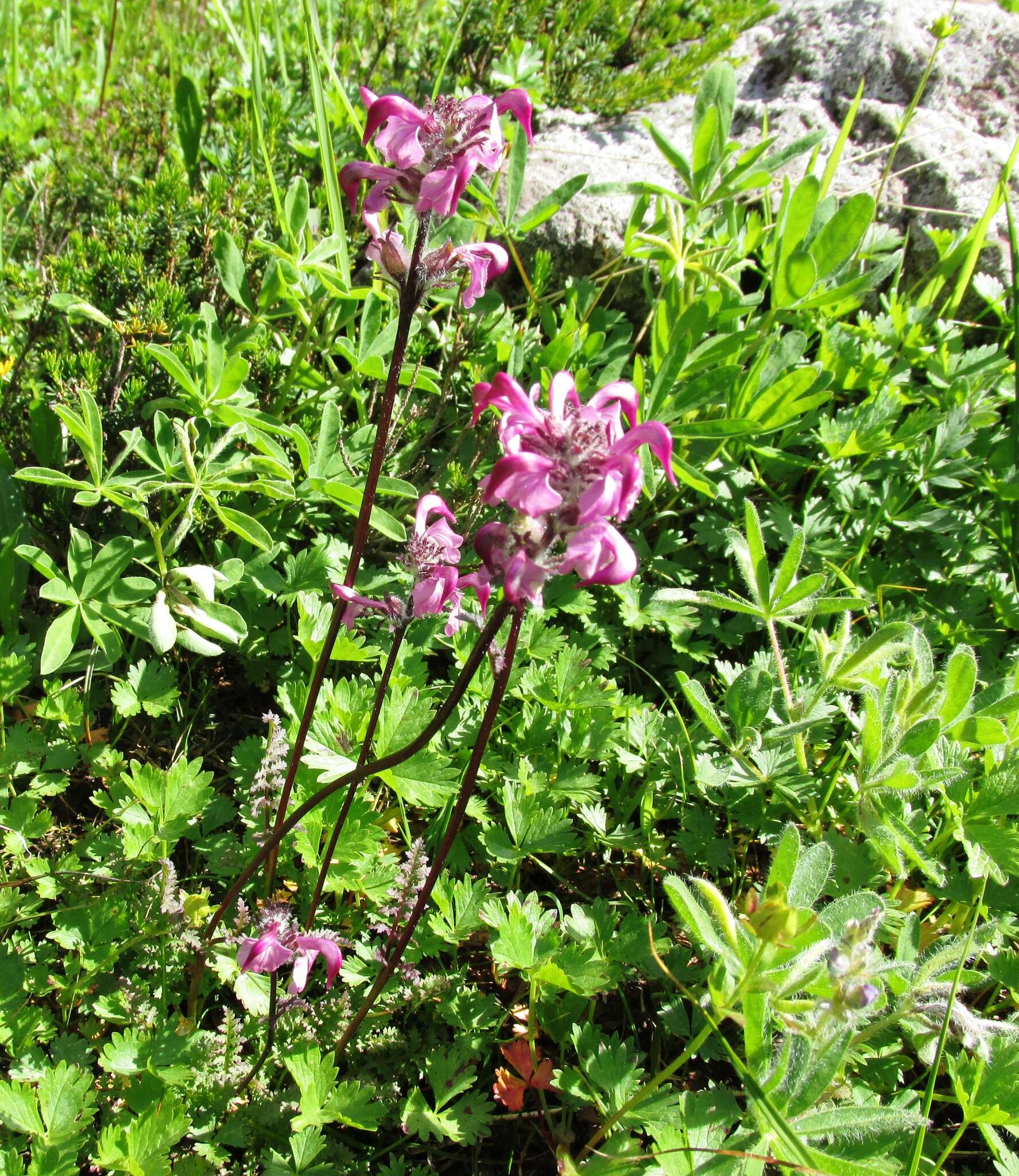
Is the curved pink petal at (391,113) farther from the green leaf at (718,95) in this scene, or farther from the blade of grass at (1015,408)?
the blade of grass at (1015,408)

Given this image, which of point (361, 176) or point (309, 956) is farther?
point (309, 956)

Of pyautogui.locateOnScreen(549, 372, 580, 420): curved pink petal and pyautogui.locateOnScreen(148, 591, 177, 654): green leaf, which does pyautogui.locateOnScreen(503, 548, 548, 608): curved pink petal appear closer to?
pyautogui.locateOnScreen(549, 372, 580, 420): curved pink petal

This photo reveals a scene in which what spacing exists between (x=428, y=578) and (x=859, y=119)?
3.59 metres

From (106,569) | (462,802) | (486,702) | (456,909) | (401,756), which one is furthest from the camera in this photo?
(486,702)

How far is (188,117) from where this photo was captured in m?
3.26

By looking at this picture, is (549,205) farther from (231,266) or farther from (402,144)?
(402,144)

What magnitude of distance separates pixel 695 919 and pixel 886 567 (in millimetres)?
1801

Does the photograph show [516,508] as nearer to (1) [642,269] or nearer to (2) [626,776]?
(2) [626,776]

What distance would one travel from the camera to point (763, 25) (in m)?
4.41

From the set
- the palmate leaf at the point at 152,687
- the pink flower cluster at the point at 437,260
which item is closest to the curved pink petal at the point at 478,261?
the pink flower cluster at the point at 437,260

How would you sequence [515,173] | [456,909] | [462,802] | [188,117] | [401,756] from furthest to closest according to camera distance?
1. [188,117]
2. [515,173]
3. [456,909]
4. [462,802]
5. [401,756]

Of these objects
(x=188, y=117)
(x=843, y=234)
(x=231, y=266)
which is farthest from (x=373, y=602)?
(x=188, y=117)

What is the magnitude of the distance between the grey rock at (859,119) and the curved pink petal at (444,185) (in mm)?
2346

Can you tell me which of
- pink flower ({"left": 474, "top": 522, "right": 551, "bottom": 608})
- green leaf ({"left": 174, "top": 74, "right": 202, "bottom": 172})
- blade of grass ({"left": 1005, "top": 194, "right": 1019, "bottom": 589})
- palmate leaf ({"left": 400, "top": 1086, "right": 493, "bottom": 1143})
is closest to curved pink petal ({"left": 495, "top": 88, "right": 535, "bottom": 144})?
pink flower ({"left": 474, "top": 522, "right": 551, "bottom": 608})
